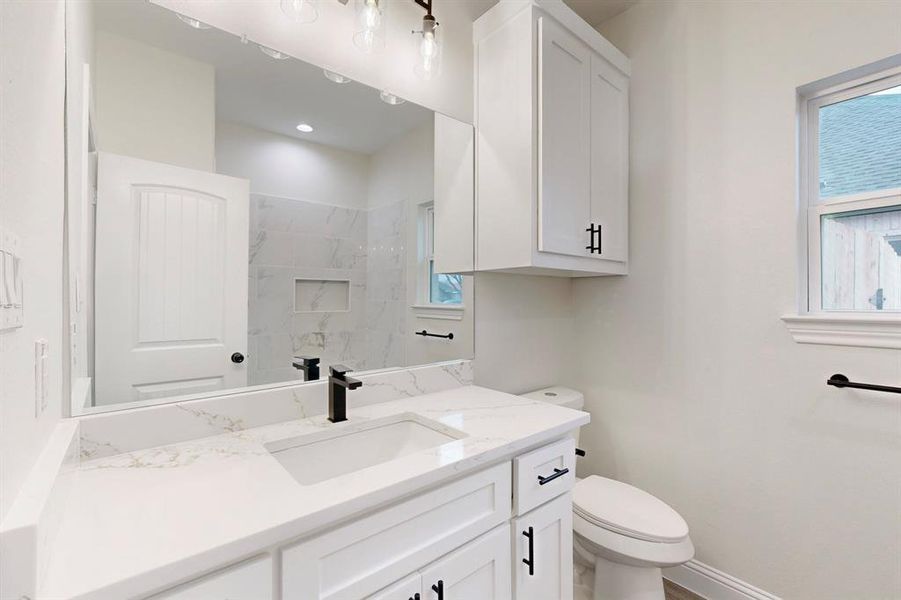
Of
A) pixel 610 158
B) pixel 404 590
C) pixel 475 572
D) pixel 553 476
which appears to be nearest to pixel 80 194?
pixel 404 590

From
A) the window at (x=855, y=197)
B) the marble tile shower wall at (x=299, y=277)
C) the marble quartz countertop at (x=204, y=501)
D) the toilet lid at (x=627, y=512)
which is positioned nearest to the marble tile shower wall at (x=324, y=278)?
the marble tile shower wall at (x=299, y=277)

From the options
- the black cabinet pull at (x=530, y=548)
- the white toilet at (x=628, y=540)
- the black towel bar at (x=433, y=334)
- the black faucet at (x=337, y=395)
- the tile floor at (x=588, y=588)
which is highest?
the black towel bar at (x=433, y=334)

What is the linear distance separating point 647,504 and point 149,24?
7.17ft

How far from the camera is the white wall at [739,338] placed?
1.34m

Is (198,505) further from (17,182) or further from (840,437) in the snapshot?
(840,437)

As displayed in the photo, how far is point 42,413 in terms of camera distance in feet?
2.10

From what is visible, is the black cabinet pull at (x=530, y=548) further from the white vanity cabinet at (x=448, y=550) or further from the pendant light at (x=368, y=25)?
the pendant light at (x=368, y=25)

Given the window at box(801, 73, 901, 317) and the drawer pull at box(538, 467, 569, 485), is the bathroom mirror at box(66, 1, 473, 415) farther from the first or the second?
the window at box(801, 73, 901, 317)

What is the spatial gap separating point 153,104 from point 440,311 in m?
1.11

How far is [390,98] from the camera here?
146 cm

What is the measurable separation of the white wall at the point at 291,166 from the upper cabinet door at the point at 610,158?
1.00 meters

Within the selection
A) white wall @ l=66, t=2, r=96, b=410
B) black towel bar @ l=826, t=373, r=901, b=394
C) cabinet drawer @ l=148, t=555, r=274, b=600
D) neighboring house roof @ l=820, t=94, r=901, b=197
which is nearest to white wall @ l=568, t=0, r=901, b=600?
black towel bar @ l=826, t=373, r=901, b=394

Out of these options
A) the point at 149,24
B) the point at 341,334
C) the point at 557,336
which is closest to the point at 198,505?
the point at 341,334

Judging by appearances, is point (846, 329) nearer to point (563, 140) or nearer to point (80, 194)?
point (563, 140)
